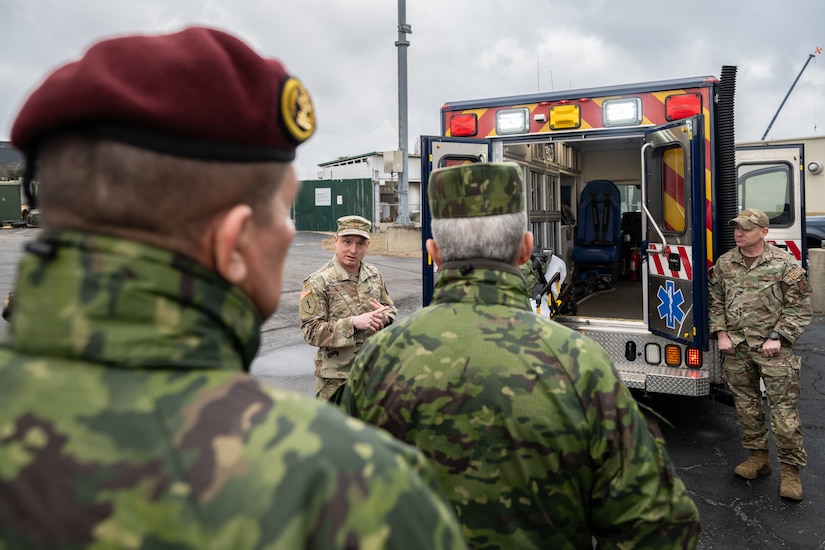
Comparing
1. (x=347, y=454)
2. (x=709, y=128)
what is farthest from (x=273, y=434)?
(x=709, y=128)

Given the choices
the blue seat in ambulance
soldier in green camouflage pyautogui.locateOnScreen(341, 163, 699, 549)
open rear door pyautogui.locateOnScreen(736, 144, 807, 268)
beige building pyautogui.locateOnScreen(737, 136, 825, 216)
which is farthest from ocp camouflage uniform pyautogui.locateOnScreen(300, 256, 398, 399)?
beige building pyautogui.locateOnScreen(737, 136, 825, 216)

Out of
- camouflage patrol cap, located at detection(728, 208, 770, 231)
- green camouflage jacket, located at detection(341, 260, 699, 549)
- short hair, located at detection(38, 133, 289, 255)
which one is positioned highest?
camouflage patrol cap, located at detection(728, 208, 770, 231)

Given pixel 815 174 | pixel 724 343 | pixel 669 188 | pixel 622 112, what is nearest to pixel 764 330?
pixel 724 343

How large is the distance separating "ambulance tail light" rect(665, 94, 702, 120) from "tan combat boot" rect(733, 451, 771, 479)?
2.38m

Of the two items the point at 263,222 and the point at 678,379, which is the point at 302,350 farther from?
the point at 263,222

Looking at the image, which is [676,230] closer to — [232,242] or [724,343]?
[724,343]

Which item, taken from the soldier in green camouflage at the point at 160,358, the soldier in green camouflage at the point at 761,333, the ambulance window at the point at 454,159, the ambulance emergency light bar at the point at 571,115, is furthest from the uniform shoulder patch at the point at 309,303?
the soldier in green camouflage at the point at 160,358

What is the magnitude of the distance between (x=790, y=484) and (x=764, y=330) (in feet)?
3.19

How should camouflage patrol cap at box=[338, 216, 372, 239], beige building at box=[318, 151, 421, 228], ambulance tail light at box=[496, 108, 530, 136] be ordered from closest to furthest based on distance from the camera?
camouflage patrol cap at box=[338, 216, 372, 239], ambulance tail light at box=[496, 108, 530, 136], beige building at box=[318, 151, 421, 228]

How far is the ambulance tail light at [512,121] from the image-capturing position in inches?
204

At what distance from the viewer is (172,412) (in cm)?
71

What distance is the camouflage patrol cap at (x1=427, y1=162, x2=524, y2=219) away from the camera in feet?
5.99

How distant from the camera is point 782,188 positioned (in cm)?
609

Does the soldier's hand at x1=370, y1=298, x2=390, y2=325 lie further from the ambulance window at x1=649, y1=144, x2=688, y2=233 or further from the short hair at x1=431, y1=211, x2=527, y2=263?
the ambulance window at x1=649, y1=144, x2=688, y2=233
